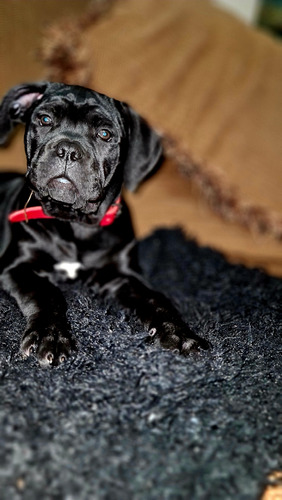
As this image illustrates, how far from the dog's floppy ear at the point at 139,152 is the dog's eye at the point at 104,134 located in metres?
0.19

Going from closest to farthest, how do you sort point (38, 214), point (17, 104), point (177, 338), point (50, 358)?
1. point (50, 358)
2. point (177, 338)
3. point (17, 104)
4. point (38, 214)

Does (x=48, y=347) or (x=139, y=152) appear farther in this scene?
(x=139, y=152)

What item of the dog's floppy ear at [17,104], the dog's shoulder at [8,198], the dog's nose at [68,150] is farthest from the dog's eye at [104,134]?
the dog's shoulder at [8,198]

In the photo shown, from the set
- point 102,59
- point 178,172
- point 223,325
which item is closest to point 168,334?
point 223,325

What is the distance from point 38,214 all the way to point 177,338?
776 millimetres

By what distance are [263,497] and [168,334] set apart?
587 millimetres

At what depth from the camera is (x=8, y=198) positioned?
94.0 inches

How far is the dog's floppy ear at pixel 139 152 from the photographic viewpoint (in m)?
2.01

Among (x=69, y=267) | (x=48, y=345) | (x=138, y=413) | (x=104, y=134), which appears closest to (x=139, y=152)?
(x=104, y=134)

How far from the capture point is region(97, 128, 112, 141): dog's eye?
69.4 inches

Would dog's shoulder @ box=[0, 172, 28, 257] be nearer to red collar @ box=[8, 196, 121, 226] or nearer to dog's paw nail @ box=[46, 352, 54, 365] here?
red collar @ box=[8, 196, 121, 226]

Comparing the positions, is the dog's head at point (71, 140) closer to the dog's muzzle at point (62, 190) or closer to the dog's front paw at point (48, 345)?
the dog's muzzle at point (62, 190)

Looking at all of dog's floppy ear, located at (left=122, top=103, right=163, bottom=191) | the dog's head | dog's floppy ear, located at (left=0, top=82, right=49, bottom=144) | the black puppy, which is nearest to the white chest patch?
the black puppy

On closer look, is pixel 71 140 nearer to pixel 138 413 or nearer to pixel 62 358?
pixel 62 358
